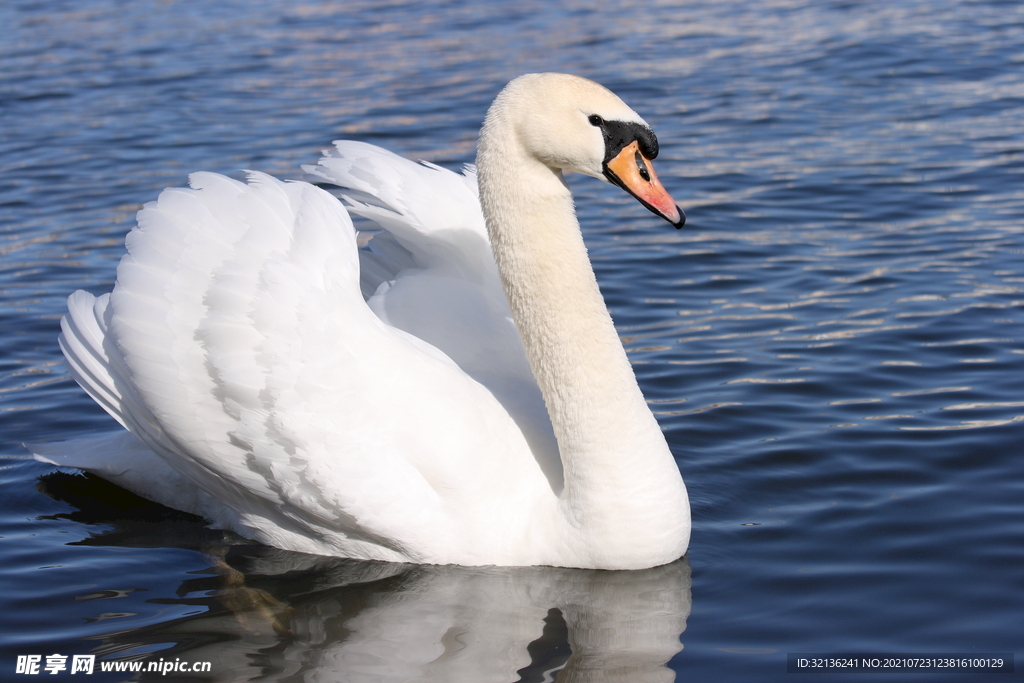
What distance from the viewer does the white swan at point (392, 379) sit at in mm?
4445

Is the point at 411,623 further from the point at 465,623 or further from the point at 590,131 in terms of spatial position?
the point at 590,131

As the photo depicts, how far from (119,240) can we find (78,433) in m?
2.99

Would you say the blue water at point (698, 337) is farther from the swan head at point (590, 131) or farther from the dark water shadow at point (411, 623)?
the swan head at point (590, 131)

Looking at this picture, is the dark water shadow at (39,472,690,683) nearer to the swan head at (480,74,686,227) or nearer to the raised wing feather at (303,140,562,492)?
the raised wing feather at (303,140,562,492)

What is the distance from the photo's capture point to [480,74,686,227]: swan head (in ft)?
14.3

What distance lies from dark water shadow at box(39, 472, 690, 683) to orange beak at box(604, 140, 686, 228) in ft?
4.54

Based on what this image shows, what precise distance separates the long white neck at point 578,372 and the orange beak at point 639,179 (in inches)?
11.6

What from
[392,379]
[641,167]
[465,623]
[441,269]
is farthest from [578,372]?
[441,269]

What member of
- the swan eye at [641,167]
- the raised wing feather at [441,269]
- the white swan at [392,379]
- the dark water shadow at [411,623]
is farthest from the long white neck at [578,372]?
the raised wing feather at [441,269]

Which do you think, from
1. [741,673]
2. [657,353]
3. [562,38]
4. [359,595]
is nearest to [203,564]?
[359,595]

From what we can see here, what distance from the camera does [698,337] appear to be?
6.96 meters

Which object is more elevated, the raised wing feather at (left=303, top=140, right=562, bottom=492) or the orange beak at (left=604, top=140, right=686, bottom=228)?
the orange beak at (left=604, top=140, right=686, bottom=228)

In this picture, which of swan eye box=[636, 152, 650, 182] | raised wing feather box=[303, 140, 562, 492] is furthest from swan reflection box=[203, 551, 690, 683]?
swan eye box=[636, 152, 650, 182]

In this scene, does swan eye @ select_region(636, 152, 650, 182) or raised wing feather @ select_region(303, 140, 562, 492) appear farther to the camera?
raised wing feather @ select_region(303, 140, 562, 492)
